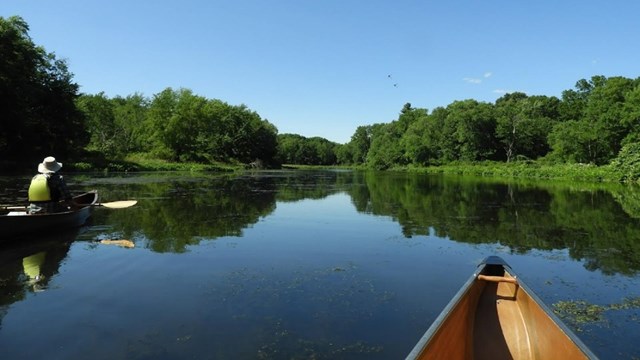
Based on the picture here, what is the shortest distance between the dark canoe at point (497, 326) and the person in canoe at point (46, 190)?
461 inches

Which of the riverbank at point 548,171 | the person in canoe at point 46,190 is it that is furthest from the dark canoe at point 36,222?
the riverbank at point 548,171

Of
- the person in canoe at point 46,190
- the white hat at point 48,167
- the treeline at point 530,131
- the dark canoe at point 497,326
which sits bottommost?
the dark canoe at point 497,326

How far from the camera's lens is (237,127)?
9238 cm

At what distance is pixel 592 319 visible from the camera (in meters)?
6.41

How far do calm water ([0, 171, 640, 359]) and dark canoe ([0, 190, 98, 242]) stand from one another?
0.40 meters

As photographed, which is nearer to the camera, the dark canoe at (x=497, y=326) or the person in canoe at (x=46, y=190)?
the dark canoe at (x=497, y=326)

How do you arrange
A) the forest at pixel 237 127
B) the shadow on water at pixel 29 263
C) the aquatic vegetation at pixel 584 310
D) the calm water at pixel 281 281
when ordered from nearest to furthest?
the calm water at pixel 281 281
the aquatic vegetation at pixel 584 310
the shadow on water at pixel 29 263
the forest at pixel 237 127

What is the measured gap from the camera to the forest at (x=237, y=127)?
4469 centimetres

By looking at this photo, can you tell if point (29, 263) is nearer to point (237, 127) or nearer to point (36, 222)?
point (36, 222)

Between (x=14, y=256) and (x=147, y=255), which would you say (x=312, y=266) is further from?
(x=14, y=256)

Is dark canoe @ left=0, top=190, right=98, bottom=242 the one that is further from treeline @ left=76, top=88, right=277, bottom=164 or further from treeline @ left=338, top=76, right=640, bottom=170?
treeline @ left=76, top=88, right=277, bottom=164

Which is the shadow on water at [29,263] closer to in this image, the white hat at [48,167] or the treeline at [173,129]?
the white hat at [48,167]

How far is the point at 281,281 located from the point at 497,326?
4.21 m

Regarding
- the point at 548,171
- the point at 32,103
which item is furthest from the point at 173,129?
the point at 548,171
